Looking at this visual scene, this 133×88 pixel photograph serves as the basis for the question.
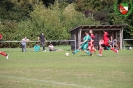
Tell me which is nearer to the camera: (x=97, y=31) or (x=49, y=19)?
(x=97, y=31)

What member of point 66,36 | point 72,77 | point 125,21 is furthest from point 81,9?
point 72,77

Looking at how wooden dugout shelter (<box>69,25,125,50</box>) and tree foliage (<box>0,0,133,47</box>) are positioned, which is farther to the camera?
tree foliage (<box>0,0,133,47</box>)

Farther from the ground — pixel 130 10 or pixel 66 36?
pixel 130 10

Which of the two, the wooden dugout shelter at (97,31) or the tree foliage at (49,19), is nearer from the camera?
the wooden dugout shelter at (97,31)

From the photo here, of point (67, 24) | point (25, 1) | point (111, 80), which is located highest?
point (25, 1)

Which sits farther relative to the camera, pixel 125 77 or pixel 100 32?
pixel 100 32

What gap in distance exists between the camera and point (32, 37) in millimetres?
56281

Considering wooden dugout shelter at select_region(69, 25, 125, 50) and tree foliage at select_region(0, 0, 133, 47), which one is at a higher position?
tree foliage at select_region(0, 0, 133, 47)

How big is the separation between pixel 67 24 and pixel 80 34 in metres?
19.9

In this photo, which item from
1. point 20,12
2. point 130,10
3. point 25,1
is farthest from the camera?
point 25,1

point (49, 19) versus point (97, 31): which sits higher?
point (49, 19)

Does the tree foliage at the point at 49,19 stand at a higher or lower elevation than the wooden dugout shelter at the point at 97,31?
higher

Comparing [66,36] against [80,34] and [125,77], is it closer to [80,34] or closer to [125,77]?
[80,34]

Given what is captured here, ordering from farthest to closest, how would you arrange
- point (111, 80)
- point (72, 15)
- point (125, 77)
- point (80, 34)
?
1. point (72, 15)
2. point (80, 34)
3. point (125, 77)
4. point (111, 80)
